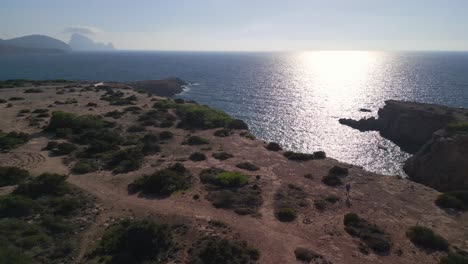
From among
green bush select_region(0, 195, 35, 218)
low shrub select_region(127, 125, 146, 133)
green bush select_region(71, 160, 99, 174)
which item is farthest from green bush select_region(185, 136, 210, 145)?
green bush select_region(0, 195, 35, 218)

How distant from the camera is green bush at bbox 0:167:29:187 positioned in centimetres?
3152

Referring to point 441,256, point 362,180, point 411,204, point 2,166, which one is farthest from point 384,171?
point 2,166

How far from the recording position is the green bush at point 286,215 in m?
28.2

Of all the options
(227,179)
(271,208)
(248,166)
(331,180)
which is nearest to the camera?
(271,208)

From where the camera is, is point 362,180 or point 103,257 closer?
point 103,257

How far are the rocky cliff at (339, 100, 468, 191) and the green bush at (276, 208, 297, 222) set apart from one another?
36.2 m

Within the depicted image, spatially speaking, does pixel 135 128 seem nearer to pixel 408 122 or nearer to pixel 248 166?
pixel 248 166

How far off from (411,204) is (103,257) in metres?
30.2

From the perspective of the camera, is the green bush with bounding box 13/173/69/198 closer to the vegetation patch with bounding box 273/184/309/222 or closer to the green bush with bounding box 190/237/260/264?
the green bush with bounding box 190/237/260/264

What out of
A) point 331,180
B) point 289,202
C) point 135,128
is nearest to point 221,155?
point 331,180

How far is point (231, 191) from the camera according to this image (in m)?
33.3

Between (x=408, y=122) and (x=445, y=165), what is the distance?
112ft

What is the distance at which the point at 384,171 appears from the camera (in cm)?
6278

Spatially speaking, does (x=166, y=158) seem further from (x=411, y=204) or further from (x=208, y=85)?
(x=208, y=85)
